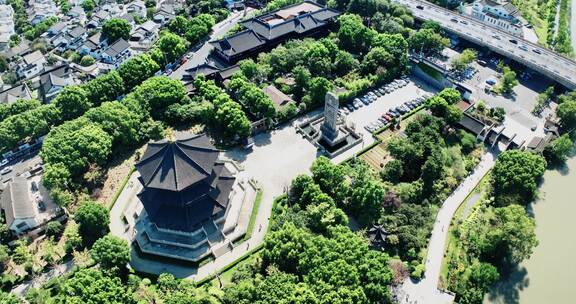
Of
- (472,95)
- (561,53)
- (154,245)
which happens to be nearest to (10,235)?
(154,245)

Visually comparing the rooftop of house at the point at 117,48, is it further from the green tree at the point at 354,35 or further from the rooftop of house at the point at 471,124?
the rooftop of house at the point at 471,124

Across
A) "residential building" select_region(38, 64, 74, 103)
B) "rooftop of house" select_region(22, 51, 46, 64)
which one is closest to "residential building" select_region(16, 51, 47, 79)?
"rooftop of house" select_region(22, 51, 46, 64)

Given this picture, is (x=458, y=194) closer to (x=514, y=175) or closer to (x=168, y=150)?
(x=514, y=175)

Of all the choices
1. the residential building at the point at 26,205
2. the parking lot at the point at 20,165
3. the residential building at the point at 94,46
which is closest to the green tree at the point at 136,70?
the residential building at the point at 94,46

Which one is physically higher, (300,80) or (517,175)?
(300,80)

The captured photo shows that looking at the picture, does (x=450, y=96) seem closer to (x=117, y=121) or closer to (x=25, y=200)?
(x=117, y=121)

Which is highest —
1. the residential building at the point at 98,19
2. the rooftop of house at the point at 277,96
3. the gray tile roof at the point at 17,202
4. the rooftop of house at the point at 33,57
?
the residential building at the point at 98,19

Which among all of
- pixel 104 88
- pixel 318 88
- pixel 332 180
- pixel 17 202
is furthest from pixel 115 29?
pixel 332 180
